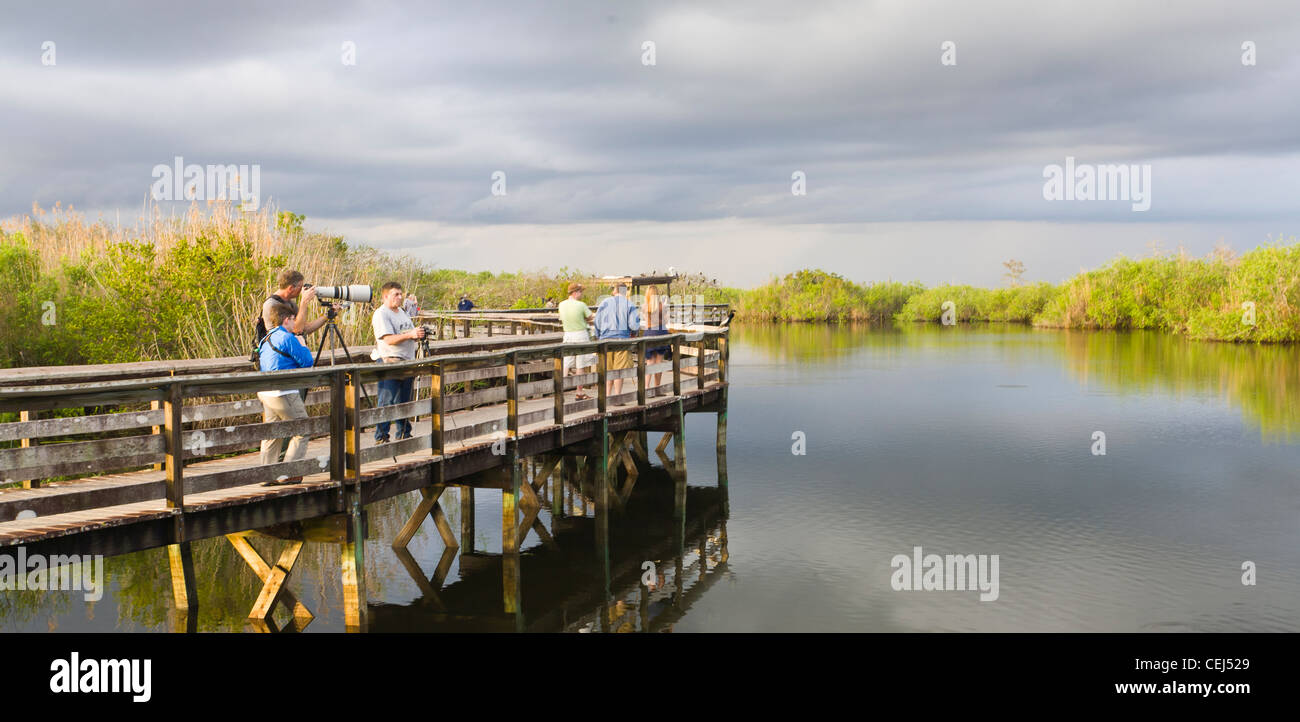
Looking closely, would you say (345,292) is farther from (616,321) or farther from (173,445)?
(616,321)

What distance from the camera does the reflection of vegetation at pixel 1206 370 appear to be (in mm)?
29625

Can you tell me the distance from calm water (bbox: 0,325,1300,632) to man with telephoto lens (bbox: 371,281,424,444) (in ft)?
7.72

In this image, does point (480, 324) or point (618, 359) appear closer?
point (618, 359)

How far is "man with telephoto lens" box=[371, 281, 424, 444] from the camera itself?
10.8m

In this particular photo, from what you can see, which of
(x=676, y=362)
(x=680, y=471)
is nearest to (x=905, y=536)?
→ (x=680, y=471)

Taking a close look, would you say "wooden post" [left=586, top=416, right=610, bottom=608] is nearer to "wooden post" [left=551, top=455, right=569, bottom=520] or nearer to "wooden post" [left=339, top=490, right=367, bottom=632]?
"wooden post" [left=551, top=455, right=569, bottom=520]

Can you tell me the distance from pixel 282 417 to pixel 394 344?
2088 millimetres

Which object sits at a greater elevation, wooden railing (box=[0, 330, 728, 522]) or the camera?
the camera

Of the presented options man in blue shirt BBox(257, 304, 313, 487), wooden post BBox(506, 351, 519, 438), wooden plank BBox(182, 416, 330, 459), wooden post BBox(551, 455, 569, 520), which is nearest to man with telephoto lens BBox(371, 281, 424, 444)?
wooden post BBox(506, 351, 519, 438)

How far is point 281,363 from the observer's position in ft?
29.7

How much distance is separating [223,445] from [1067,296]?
2710 inches

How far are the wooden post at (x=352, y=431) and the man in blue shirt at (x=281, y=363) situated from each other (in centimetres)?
39
